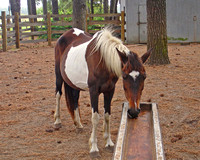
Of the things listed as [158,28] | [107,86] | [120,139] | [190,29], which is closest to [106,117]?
[107,86]

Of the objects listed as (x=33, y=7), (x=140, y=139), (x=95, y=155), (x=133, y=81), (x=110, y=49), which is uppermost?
(x=33, y=7)

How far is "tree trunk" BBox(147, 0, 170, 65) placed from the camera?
390 inches

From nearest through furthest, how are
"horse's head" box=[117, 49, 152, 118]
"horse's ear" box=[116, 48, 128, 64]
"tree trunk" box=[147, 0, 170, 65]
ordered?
1. "horse's head" box=[117, 49, 152, 118]
2. "horse's ear" box=[116, 48, 128, 64]
3. "tree trunk" box=[147, 0, 170, 65]

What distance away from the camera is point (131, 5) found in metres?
17.8

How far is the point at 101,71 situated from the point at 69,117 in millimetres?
2132

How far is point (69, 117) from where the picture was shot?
18.8 feet

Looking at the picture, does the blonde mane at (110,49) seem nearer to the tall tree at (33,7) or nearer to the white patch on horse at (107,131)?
the white patch on horse at (107,131)

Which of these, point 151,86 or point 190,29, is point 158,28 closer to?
point 151,86

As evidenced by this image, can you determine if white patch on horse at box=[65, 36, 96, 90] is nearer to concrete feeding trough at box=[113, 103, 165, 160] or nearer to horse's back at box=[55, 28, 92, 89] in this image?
horse's back at box=[55, 28, 92, 89]

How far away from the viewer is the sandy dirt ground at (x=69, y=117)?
164 inches

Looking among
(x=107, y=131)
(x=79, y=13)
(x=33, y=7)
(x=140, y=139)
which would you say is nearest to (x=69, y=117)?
(x=107, y=131)

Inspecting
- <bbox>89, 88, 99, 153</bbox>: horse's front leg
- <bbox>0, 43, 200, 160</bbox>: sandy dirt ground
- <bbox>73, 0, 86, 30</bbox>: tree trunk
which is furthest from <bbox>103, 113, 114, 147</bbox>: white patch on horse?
<bbox>73, 0, 86, 30</bbox>: tree trunk

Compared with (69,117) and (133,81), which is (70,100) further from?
(133,81)

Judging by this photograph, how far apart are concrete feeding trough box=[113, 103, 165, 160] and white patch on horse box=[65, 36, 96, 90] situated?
2.43ft
